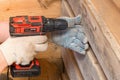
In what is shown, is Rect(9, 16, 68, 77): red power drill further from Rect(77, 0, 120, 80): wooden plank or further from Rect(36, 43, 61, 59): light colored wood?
Rect(36, 43, 61, 59): light colored wood

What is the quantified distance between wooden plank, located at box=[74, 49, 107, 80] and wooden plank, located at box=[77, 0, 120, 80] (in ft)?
0.16

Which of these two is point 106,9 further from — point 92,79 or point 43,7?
point 43,7

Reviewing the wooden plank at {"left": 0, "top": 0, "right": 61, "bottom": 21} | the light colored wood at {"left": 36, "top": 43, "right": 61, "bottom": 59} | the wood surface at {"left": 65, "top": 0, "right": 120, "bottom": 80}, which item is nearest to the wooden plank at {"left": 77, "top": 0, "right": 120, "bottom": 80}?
the wood surface at {"left": 65, "top": 0, "right": 120, "bottom": 80}

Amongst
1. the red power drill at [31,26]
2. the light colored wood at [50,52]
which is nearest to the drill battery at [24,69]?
the red power drill at [31,26]

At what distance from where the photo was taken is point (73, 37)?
1295 mm

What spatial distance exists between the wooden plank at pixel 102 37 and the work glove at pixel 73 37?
0.04 metres

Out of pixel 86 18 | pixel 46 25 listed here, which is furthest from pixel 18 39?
pixel 86 18

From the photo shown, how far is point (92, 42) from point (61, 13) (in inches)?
23.1

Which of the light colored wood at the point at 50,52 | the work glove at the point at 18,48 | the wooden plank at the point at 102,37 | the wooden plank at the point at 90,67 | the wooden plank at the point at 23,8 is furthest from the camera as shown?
the light colored wood at the point at 50,52

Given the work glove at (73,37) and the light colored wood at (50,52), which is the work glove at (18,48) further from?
the light colored wood at (50,52)

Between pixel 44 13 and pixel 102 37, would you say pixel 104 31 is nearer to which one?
pixel 102 37

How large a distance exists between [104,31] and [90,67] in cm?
24

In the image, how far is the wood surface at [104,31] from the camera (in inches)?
36.8

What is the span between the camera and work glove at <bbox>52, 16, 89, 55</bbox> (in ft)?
4.10
